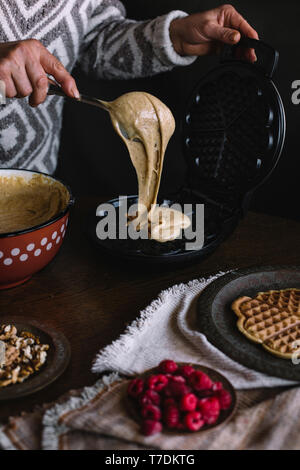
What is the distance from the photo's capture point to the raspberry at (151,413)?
782mm

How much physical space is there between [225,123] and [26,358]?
1092mm

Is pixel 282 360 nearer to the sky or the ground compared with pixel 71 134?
nearer to the sky

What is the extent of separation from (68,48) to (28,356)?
1446 millimetres

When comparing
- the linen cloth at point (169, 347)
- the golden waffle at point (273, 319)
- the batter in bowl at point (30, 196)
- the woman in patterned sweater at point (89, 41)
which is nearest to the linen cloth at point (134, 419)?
the linen cloth at point (169, 347)

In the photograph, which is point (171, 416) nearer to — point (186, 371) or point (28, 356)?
point (186, 371)

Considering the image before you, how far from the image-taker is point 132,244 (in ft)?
4.77

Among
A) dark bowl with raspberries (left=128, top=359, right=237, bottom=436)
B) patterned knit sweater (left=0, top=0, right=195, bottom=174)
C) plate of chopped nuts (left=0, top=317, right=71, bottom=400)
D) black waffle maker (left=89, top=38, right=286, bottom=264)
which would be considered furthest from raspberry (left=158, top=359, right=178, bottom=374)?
patterned knit sweater (left=0, top=0, right=195, bottom=174)

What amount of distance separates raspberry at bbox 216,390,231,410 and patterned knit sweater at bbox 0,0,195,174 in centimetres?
141

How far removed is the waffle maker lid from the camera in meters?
1.42

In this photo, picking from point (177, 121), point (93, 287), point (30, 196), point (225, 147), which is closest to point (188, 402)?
point (93, 287)

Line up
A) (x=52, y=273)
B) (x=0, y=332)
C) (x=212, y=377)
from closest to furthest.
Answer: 1. (x=212, y=377)
2. (x=0, y=332)
3. (x=52, y=273)

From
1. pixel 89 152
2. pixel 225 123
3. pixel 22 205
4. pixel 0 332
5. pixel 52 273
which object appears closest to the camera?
pixel 0 332

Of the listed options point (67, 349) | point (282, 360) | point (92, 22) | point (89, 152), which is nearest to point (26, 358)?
point (67, 349)

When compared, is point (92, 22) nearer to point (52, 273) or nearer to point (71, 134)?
point (71, 134)
